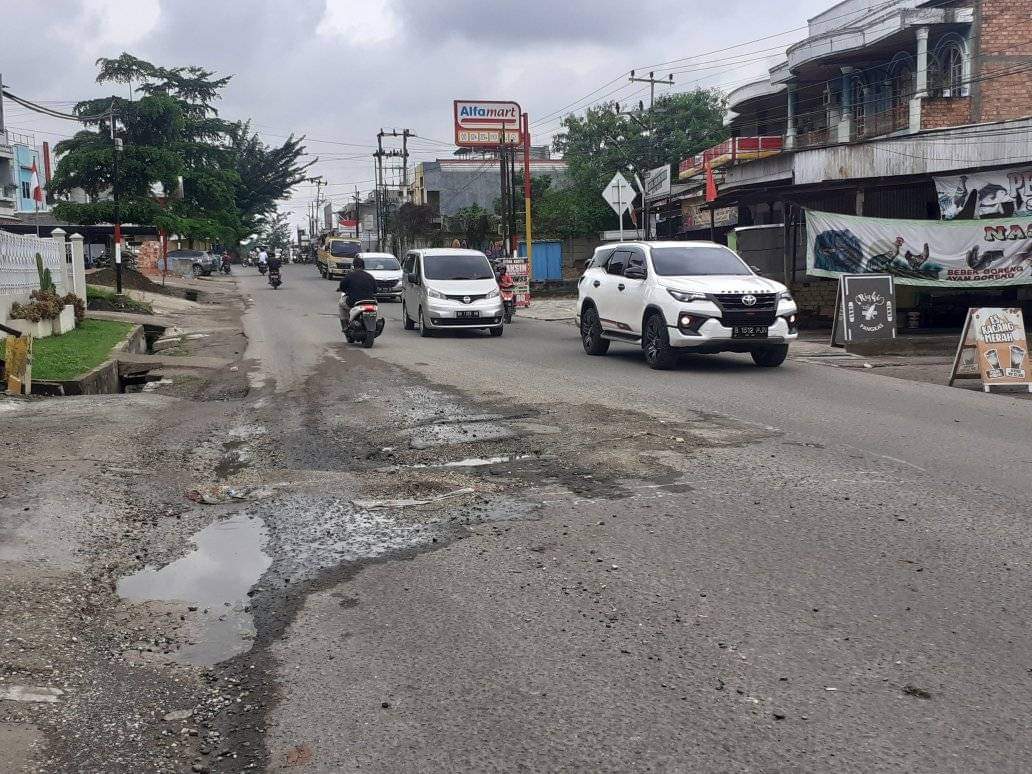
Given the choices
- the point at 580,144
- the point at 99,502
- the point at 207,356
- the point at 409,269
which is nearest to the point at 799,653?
the point at 99,502

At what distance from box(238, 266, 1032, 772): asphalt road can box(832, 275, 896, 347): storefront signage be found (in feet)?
28.1

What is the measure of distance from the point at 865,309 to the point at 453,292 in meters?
8.13

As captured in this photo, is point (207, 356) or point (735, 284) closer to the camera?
point (735, 284)

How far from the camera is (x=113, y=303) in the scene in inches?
1180

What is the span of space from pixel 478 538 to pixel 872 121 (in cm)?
3061

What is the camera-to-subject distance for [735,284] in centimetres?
1478

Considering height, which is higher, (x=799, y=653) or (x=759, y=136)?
(x=759, y=136)

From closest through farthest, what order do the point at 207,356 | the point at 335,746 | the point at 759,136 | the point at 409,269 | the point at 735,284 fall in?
the point at 335,746 → the point at 735,284 → the point at 207,356 → the point at 409,269 → the point at 759,136

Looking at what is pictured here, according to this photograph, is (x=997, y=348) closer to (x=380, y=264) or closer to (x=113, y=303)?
(x=113, y=303)

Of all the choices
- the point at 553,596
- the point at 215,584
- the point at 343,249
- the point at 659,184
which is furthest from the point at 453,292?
the point at 343,249

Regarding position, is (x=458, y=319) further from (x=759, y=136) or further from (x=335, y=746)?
(x=759, y=136)

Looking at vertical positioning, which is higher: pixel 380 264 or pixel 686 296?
pixel 380 264

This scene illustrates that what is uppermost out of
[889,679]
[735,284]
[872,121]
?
[872,121]

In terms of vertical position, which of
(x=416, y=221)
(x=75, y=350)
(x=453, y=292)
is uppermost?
(x=416, y=221)
